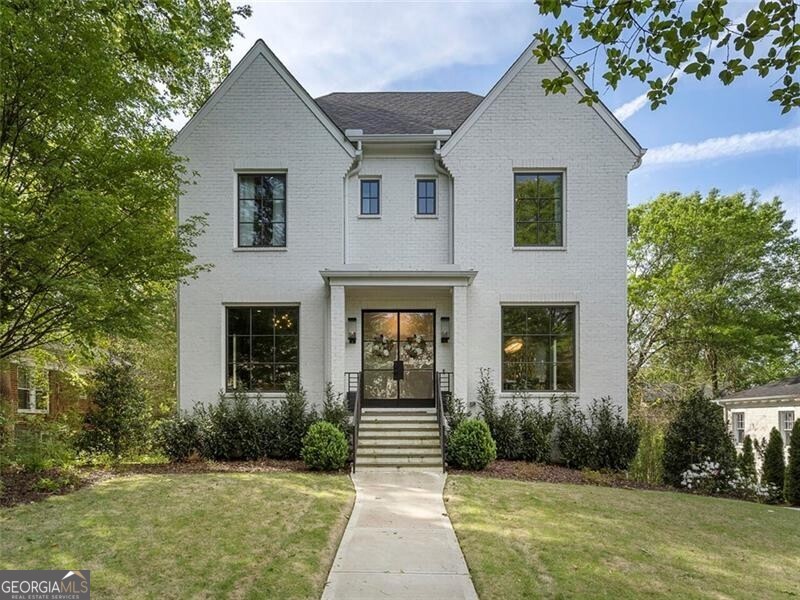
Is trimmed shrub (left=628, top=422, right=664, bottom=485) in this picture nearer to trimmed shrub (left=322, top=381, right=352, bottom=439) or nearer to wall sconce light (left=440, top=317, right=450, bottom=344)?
wall sconce light (left=440, top=317, right=450, bottom=344)

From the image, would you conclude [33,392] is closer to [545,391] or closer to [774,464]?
[545,391]

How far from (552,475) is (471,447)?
1.76 metres

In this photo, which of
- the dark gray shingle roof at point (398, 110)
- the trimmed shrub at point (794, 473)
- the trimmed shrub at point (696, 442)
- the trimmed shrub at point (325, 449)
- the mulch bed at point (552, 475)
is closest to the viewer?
the trimmed shrub at point (325, 449)

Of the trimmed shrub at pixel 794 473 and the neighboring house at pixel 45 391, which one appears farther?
the neighboring house at pixel 45 391

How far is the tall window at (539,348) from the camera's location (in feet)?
38.0

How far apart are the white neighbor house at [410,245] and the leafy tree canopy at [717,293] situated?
38.5 feet

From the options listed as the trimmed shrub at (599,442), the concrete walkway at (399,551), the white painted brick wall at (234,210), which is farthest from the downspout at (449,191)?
the concrete walkway at (399,551)

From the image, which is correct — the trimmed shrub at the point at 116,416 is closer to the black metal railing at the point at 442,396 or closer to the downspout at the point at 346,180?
the downspout at the point at 346,180

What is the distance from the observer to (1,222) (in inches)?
255

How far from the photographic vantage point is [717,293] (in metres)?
21.0

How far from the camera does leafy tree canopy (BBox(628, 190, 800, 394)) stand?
21.4 meters

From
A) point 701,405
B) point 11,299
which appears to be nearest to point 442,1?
point 11,299

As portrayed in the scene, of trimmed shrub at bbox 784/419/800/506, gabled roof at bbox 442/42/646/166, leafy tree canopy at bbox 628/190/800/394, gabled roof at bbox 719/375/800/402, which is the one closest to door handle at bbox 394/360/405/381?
gabled roof at bbox 442/42/646/166

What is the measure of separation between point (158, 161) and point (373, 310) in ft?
19.0
